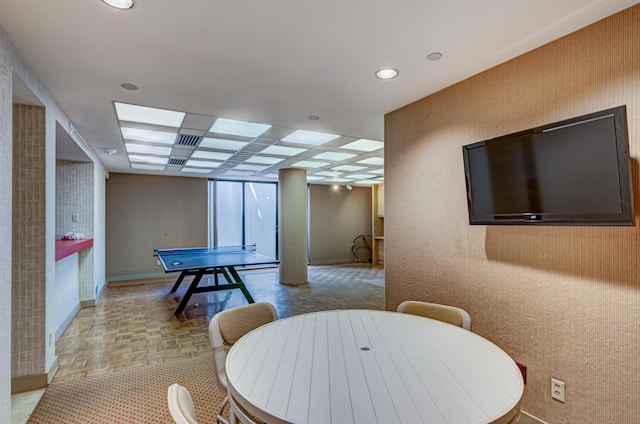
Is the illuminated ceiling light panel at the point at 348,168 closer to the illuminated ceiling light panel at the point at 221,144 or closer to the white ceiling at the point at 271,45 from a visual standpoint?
the illuminated ceiling light panel at the point at 221,144

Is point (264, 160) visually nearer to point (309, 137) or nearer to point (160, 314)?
point (309, 137)

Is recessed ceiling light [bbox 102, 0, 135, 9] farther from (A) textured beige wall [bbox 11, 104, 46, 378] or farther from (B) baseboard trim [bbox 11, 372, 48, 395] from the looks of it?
(B) baseboard trim [bbox 11, 372, 48, 395]

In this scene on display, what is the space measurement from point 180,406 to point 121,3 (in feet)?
5.91

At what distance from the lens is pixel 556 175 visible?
1.71 meters

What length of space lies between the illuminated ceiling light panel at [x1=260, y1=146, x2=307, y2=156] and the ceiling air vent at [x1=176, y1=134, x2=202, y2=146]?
1.01 metres

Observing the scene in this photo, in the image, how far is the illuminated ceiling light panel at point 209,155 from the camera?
194 inches

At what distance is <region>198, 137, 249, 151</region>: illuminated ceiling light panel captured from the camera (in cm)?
418

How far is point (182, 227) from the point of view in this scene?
749cm

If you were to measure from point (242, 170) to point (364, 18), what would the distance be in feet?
18.1

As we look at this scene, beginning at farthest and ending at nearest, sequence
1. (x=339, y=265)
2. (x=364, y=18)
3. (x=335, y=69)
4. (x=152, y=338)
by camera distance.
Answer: (x=339, y=265) → (x=152, y=338) → (x=335, y=69) → (x=364, y=18)

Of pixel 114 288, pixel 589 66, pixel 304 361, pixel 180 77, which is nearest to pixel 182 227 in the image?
pixel 114 288

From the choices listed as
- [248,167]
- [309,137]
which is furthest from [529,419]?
[248,167]

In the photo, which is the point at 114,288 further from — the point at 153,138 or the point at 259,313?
the point at 259,313

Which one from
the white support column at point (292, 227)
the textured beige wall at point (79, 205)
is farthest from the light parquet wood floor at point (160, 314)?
the textured beige wall at point (79, 205)
